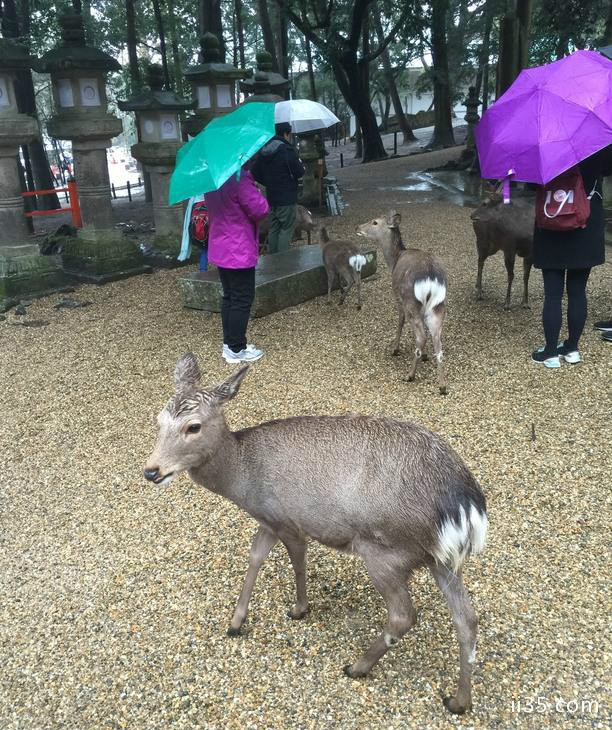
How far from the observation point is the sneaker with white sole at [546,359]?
16.8 feet

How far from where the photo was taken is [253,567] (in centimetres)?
263

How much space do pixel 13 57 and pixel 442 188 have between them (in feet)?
34.0

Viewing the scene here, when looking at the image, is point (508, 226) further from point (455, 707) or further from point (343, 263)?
point (455, 707)

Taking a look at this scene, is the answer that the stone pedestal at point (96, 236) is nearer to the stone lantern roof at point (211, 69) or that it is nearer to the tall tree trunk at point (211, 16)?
the stone lantern roof at point (211, 69)

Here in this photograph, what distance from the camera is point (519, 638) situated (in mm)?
2561

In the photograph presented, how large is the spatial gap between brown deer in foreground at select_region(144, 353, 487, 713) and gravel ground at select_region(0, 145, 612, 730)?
0.98 ft

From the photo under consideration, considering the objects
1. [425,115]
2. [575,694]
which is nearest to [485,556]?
[575,694]

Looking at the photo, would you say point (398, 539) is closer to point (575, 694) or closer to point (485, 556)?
point (575, 694)

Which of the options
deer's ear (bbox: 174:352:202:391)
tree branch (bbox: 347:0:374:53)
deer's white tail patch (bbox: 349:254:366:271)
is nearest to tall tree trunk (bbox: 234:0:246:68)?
tree branch (bbox: 347:0:374:53)

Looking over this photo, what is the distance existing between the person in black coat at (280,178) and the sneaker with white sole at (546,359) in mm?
3880

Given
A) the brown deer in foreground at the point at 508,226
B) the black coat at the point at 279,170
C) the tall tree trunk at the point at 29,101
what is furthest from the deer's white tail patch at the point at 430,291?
the tall tree trunk at the point at 29,101

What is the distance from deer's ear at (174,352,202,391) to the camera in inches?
95.2

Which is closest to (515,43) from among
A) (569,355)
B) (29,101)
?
(569,355)

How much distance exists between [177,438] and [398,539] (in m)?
0.85
